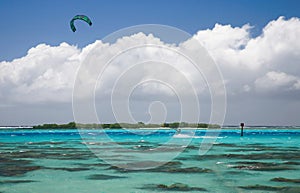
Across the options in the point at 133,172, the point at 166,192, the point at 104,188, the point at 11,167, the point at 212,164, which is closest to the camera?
the point at 166,192

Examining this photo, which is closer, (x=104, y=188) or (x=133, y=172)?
(x=104, y=188)

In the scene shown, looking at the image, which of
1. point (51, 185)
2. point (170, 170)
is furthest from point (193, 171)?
point (51, 185)

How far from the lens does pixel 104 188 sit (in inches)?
704

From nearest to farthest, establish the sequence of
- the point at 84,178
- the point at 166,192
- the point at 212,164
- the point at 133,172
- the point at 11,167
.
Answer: the point at 166,192 < the point at 84,178 < the point at 133,172 < the point at 11,167 < the point at 212,164

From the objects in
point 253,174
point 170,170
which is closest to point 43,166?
point 170,170

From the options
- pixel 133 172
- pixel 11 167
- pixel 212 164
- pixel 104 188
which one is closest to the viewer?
pixel 104 188

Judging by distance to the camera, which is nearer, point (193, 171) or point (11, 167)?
point (193, 171)

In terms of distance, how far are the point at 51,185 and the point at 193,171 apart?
8404 millimetres

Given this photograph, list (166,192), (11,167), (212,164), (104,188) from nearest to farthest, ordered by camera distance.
Result: (166,192), (104,188), (11,167), (212,164)

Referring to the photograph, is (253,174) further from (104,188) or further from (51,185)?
(51,185)

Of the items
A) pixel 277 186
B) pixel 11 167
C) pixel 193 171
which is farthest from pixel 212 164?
pixel 11 167

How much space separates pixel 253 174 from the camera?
71.4 feet

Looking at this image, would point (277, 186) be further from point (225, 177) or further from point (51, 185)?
point (51, 185)

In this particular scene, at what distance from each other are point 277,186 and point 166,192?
5222 mm
